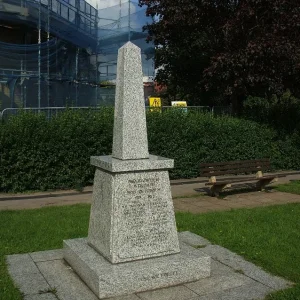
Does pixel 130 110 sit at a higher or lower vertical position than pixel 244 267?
higher

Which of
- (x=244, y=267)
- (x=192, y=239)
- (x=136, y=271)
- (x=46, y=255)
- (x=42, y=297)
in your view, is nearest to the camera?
(x=42, y=297)

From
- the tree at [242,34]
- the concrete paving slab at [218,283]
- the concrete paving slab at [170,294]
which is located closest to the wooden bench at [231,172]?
the tree at [242,34]

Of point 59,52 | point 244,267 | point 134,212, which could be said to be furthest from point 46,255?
point 59,52

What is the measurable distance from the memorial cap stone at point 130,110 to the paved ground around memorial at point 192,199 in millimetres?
4153

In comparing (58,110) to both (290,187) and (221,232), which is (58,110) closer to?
(290,187)

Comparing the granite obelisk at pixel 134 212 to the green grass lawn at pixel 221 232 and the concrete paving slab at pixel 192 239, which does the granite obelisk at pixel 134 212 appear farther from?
the concrete paving slab at pixel 192 239

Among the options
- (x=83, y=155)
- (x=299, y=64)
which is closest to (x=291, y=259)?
(x=83, y=155)

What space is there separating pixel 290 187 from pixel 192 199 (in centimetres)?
295

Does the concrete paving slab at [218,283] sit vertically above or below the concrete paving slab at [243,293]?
above

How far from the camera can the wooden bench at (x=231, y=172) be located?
10375 millimetres

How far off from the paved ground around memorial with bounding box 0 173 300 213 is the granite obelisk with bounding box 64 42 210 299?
394 centimetres

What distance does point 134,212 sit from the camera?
484 cm

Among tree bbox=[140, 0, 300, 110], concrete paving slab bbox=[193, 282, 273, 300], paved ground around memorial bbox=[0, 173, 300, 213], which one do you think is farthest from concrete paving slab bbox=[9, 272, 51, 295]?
tree bbox=[140, 0, 300, 110]

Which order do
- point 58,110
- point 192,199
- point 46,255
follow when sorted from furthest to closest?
point 58,110 < point 192,199 < point 46,255
